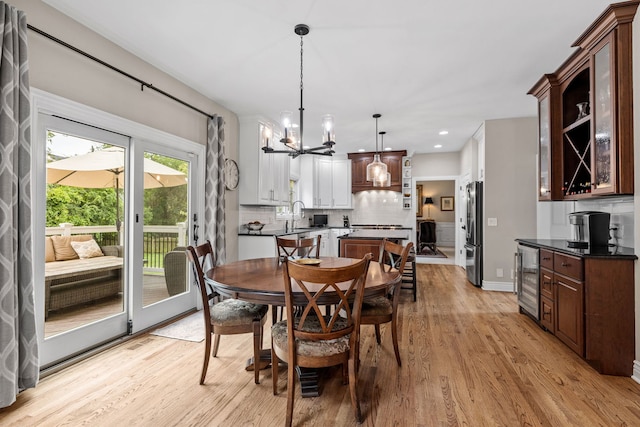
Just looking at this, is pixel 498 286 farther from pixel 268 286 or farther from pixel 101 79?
pixel 101 79

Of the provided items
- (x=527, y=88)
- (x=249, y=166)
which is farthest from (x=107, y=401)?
(x=527, y=88)

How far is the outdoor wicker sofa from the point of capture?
8.08 ft

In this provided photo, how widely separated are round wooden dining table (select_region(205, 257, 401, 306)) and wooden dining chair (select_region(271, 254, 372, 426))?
9 cm

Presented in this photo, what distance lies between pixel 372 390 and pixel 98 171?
9.41 ft

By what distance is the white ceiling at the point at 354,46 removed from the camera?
2371mm

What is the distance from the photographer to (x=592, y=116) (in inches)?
109

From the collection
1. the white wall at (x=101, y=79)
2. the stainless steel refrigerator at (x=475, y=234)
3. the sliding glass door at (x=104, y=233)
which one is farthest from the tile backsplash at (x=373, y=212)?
the white wall at (x=101, y=79)

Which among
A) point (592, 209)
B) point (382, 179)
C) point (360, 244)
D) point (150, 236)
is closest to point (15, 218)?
point (150, 236)

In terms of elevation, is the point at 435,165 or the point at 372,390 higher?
the point at 435,165

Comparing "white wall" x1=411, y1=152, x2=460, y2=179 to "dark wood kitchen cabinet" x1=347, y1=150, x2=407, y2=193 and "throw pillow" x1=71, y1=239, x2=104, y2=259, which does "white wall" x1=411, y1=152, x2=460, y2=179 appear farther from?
"throw pillow" x1=71, y1=239, x2=104, y2=259

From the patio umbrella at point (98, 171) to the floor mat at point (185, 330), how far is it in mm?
1147

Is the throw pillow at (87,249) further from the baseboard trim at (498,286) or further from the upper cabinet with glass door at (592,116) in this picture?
the baseboard trim at (498,286)

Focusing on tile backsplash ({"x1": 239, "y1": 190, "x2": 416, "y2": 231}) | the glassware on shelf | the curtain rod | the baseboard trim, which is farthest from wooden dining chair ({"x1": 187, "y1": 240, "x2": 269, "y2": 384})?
tile backsplash ({"x1": 239, "y1": 190, "x2": 416, "y2": 231})

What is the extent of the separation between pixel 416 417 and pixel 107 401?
1.93m
